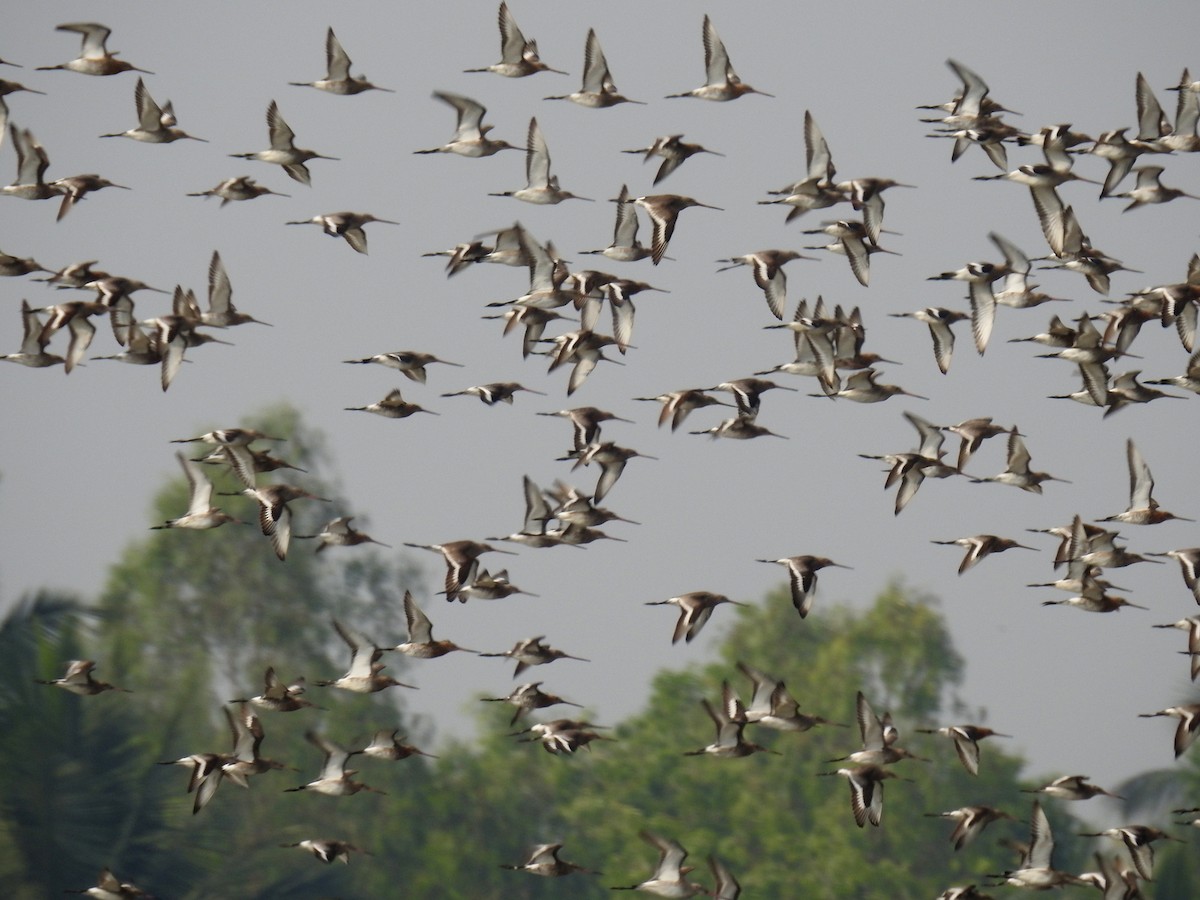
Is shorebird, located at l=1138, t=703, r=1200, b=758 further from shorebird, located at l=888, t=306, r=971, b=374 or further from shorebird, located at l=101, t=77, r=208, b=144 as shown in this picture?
shorebird, located at l=101, t=77, r=208, b=144

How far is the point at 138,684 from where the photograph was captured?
2731 inches

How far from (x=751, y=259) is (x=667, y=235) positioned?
2.39 meters

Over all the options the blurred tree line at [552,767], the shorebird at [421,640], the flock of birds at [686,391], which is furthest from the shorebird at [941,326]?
the blurred tree line at [552,767]

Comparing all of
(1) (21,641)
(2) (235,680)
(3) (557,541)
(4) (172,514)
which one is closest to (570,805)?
(2) (235,680)

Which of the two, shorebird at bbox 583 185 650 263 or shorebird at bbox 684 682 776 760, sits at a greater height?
shorebird at bbox 583 185 650 263

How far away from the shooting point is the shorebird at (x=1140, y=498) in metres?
30.2

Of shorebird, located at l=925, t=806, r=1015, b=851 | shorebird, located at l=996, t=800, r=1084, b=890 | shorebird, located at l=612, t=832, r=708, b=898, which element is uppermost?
shorebird, located at l=925, t=806, r=1015, b=851

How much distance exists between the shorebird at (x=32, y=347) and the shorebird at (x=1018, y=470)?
43.4 ft

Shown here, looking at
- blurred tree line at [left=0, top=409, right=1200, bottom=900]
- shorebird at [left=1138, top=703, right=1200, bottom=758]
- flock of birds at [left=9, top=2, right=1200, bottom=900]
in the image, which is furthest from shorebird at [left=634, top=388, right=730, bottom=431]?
blurred tree line at [left=0, top=409, right=1200, bottom=900]

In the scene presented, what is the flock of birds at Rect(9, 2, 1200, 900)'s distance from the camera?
29.1 meters

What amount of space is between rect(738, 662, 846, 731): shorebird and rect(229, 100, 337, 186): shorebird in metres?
9.49

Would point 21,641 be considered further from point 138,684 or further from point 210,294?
point 138,684

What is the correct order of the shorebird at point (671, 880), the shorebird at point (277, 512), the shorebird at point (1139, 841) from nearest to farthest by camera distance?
the shorebird at point (1139, 841) → the shorebird at point (277, 512) → the shorebird at point (671, 880)

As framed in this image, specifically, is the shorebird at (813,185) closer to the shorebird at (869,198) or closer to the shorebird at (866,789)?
the shorebird at (869,198)
